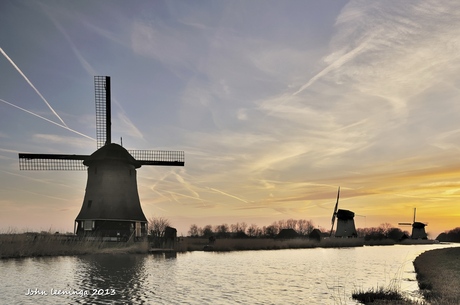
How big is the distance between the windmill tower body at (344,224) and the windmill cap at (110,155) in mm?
64570

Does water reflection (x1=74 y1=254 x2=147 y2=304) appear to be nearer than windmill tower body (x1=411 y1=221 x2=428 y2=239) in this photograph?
Yes

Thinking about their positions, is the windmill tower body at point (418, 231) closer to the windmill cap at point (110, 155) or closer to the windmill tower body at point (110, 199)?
the windmill tower body at point (110, 199)

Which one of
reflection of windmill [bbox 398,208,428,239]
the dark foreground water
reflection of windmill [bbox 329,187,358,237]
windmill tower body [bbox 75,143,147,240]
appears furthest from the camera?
reflection of windmill [bbox 398,208,428,239]

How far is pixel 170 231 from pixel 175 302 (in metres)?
31.7

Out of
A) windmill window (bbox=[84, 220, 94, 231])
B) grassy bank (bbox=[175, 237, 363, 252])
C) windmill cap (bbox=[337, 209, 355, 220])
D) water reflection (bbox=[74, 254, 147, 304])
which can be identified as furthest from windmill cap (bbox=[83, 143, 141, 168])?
windmill cap (bbox=[337, 209, 355, 220])

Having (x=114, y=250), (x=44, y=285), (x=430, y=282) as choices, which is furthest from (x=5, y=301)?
(x=114, y=250)

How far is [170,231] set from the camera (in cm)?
4694

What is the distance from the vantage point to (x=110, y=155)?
39.6 meters

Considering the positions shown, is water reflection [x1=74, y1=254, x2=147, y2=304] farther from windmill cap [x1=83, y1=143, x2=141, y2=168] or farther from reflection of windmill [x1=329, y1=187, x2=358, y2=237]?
reflection of windmill [x1=329, y1=187, x2=358, y2=237]

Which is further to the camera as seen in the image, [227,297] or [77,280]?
[77,280]

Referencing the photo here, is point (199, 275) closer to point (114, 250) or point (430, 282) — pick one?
point (430, 282)

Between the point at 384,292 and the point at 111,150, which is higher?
the point at 111,150

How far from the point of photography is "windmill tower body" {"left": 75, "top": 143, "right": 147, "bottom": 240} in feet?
126

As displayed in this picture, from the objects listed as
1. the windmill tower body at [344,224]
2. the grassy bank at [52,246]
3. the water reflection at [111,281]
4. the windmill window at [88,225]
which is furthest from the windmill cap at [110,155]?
the windmill tower body at [344,224]
